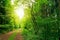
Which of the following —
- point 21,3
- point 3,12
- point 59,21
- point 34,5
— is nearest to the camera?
point 59,21

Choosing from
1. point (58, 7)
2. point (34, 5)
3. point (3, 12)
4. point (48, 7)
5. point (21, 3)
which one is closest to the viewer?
point (58, 7)

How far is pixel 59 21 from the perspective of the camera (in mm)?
11477

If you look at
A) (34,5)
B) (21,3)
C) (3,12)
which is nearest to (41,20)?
(34,5)

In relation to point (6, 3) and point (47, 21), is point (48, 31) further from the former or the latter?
point (6, 3)

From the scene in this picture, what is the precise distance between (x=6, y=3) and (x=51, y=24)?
2924cm

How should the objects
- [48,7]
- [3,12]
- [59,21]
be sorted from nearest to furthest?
[59,21] → [48,7] → [3,12]

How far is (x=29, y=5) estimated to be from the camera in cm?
1603

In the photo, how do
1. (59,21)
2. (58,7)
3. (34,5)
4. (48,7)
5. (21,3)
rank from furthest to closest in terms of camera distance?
(21,3) → (34,5) → (48,7) → (58,7) → (59,21)

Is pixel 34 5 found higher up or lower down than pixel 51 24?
higher up

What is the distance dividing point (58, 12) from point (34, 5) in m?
3.48

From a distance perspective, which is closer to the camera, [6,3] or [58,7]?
[58,7]

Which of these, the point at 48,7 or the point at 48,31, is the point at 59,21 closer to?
the point at 48,31

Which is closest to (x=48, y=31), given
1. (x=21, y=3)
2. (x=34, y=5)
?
(x=34, y=5)

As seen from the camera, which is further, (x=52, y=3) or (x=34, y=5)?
(x=34, y=5)
